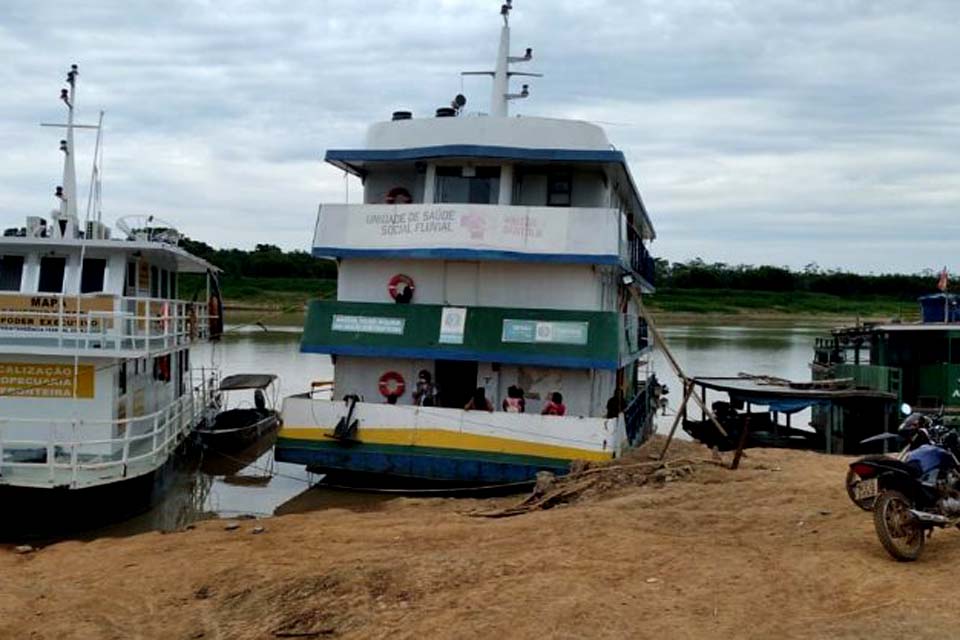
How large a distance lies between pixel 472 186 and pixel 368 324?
10.5ft

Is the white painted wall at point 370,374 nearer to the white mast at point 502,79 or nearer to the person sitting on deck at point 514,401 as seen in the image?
the person sitting on deck at point 514,401

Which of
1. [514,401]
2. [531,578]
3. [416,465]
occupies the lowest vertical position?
[416,465]

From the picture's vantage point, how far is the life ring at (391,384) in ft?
52.6

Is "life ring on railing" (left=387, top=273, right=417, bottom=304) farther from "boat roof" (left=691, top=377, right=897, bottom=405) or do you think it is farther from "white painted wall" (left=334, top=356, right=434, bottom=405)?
"boat roof" (left=691, top=377, right=897, bottom=405)

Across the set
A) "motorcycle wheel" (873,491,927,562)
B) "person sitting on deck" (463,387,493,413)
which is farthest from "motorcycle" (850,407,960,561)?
"person sitting on deck" (463,387,493,413)

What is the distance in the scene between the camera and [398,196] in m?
17.3

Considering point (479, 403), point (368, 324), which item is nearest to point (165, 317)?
point (368, 324)

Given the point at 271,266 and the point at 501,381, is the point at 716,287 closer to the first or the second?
the point at 271,266

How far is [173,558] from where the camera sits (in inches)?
370

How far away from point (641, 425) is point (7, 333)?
40.2ft

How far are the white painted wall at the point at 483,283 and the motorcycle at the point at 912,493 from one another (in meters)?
7.97

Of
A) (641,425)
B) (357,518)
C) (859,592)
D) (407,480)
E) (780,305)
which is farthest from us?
(780,305)

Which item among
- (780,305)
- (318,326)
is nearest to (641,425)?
(318,326)

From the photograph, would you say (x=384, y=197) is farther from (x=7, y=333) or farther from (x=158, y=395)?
(x=7, y=333)
